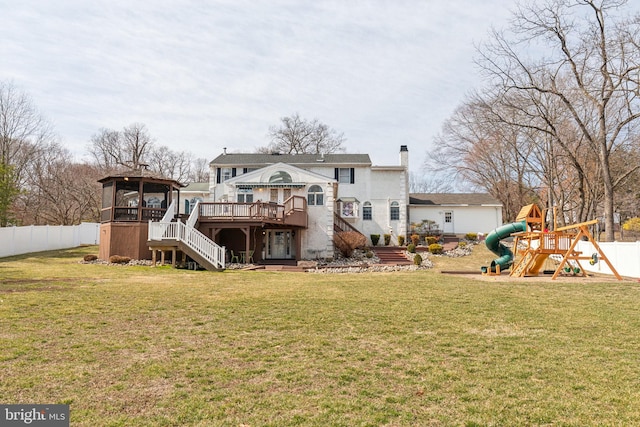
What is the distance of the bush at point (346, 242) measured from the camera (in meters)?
27.0

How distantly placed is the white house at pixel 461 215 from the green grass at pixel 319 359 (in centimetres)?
2546

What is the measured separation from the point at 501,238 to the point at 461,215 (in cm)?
1480

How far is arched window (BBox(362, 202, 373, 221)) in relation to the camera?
1287 inches

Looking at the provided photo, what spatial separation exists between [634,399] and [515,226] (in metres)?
17.3

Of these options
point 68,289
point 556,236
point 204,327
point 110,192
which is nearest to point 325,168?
point 110,192

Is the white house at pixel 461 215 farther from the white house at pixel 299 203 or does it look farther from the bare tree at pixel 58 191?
the bare tree at pixel 58 191

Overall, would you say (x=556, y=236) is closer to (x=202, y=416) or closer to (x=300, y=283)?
(x=300, y=283)

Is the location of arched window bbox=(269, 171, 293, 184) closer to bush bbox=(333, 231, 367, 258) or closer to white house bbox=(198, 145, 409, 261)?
white house bbox=(198, 145, 409, 261)

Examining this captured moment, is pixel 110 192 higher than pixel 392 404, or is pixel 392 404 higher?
pixel 110 192

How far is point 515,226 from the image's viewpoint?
20.4 m

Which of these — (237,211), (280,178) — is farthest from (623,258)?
(280,178)

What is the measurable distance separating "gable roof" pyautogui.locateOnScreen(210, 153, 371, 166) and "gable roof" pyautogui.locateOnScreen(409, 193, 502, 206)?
658 centimetres

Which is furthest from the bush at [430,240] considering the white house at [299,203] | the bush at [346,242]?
the bush at [346,242]

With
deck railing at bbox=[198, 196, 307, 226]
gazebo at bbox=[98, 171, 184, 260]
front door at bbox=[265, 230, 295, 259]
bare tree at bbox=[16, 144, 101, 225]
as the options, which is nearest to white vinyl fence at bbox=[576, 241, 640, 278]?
deck railing at bbox=[198, 196, 307, 226]
